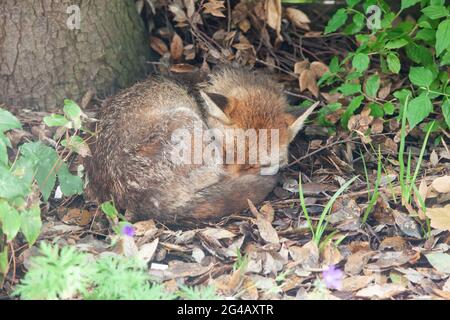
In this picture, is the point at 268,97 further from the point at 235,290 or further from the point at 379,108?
the point at 235,290

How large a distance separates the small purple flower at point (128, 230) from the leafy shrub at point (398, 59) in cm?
211

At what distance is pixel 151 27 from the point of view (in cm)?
629

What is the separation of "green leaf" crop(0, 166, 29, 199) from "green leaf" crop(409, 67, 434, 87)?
314 cm

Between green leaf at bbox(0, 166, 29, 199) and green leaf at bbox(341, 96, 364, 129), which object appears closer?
green leaf at bbox(0, 166, 29, 199)

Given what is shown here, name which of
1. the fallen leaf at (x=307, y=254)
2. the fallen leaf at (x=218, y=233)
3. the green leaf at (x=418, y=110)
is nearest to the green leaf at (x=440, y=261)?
the fallen leaf at (x=307, y=254)

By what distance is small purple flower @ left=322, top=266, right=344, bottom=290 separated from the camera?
4150mm

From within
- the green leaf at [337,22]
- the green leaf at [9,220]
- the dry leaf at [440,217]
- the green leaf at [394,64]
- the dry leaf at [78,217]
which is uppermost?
the green leaf at [337,22]

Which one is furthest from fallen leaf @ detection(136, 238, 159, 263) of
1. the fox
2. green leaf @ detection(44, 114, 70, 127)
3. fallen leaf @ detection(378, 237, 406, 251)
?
fallen leaf @ detection(378, 237, 406, 251)

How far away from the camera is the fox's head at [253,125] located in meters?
4.84

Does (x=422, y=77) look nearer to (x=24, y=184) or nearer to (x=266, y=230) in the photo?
(x=266, y=230)

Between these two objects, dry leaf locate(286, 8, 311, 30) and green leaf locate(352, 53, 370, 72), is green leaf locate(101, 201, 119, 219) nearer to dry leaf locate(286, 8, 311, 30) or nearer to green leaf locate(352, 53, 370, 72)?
green leaf locate(352, 53, 370, 72)

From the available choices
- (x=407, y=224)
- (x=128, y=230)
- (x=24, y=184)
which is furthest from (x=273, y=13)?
(x=24, y=184)

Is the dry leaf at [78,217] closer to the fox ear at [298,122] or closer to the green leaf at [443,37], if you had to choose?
the fox ear at [298,122]

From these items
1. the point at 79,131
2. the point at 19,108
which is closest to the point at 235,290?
the point at 79,131
